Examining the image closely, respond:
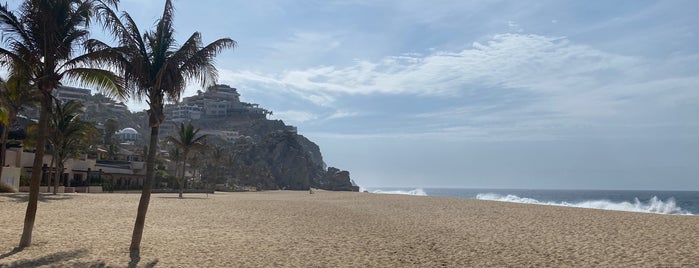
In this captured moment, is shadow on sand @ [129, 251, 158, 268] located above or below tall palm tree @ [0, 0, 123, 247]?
below

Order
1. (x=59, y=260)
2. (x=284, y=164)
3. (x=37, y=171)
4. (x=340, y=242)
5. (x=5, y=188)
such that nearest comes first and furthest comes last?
(x=59, y=260), (x=37, y=171), (x=340, y=242), (x=5, y=188), (x=284, y=164)

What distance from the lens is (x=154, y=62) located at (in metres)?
12.5

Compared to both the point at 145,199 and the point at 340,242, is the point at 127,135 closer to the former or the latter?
the point at 340,242

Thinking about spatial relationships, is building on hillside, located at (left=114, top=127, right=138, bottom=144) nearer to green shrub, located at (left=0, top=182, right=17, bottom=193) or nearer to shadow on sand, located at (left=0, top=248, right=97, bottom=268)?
green shrub, located at (left=0, top=182, right=17, bottom=193)

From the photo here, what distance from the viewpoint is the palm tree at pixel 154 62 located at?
1232cm

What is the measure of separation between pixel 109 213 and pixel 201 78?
537 inches

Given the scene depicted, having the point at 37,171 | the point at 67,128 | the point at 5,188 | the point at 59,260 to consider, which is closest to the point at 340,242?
the point at 59,260

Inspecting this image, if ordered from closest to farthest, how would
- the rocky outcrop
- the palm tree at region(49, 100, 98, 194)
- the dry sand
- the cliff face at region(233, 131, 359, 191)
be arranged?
the dry sand < the palm tree at region(49, 100, 98, 194) < the cliff face at region(233, 131, 359, 191) < the rocky outcrop

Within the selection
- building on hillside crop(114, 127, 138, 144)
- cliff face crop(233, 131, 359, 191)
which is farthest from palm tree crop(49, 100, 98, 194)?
building on hillside crop(114, 127, 138, 144)

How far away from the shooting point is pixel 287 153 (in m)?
128

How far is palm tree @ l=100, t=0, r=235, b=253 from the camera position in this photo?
12.3 metres

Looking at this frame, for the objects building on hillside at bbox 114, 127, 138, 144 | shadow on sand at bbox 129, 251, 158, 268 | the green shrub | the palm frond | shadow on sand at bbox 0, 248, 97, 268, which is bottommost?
shadow on sand at bbox 129, 251, 158, 268

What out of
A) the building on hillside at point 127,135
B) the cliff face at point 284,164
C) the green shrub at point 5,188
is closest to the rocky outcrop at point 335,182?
the cliff face at point 284,164

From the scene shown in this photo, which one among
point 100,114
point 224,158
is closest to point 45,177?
point 224,158
